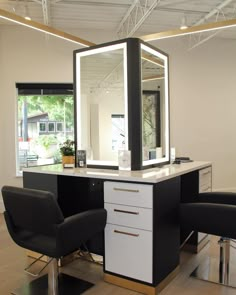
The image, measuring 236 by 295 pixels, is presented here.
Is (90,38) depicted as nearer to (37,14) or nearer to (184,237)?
(37,14)

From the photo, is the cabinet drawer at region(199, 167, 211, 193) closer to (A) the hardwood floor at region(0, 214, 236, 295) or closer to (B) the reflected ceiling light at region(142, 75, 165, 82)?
(A) the hardwood floor at region(0, 214, 236, 295)

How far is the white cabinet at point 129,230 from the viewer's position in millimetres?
2166

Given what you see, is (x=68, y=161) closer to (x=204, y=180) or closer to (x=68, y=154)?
(x=68, y=154)

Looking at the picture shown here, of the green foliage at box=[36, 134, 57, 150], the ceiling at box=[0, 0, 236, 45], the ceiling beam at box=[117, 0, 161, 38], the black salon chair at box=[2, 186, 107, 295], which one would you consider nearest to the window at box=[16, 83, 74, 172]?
the green foliage at box=[36, 134, 57, 150]

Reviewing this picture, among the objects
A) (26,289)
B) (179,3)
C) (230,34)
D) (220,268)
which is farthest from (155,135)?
(230,34)

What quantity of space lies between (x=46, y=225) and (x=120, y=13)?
3.75 metres

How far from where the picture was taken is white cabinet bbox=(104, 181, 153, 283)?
7.11 feet

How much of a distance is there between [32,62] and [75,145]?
2.59 meters

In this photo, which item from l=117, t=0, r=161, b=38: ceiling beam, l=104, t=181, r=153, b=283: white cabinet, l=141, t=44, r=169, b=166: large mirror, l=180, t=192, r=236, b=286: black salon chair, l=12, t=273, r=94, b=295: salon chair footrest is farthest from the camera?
l=117, t=0, r=161, b=38: ceiling beam

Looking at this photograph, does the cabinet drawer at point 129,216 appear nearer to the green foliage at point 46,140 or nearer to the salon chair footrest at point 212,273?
the salon chair footrest at point 212,273

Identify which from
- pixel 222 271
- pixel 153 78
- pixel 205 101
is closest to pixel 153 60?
pixel 153 78

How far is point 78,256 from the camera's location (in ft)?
9.57

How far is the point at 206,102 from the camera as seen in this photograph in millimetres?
5797

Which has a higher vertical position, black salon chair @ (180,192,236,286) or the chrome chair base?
black salon chair @ (180,192,236,286)
